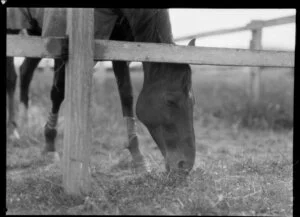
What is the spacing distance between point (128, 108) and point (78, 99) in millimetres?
1804

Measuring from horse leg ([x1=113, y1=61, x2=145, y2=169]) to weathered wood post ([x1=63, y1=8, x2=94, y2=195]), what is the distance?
4.69ft

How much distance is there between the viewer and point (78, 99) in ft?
7.36

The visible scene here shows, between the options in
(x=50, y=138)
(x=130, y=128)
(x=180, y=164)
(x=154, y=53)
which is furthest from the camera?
(x=50, y=138)

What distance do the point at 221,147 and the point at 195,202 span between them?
300 cm

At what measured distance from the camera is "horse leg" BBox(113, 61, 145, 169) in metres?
3.82

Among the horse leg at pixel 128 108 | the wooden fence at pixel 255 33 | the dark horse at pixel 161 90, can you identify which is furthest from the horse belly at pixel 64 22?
the wooden fence at pixel 255 33

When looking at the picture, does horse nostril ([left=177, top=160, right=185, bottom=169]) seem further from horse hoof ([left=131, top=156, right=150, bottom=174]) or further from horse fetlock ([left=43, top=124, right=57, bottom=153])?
horse fetlock ([left=43, top=124, right=57, bottom=153])

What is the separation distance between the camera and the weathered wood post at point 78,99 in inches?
87.5

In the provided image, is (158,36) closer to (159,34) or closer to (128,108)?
(159,34)

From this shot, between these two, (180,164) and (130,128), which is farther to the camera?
(130,128)

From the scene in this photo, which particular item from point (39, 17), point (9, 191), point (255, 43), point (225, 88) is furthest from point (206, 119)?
point (9, 191)

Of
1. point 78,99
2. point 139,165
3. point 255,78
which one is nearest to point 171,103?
point 78,99

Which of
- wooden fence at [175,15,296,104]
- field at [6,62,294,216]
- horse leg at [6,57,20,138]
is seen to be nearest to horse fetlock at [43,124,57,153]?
field at [6,62,294,216]

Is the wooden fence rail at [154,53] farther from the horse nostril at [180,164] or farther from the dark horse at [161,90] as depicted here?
the horse nostril at [180,164]
